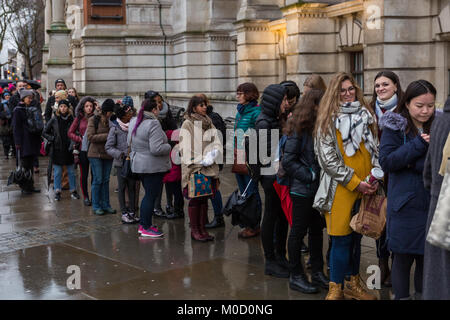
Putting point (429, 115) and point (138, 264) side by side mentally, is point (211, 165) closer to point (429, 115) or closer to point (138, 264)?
point (138, 264)

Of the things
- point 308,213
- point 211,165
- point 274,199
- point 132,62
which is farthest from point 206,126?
point 132,62

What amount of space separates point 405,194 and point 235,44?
16846mm

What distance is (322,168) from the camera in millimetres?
5590

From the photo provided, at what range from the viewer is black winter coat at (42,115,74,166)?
11.3 meters

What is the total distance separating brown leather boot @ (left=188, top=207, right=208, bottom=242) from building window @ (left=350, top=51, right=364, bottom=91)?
706 cm

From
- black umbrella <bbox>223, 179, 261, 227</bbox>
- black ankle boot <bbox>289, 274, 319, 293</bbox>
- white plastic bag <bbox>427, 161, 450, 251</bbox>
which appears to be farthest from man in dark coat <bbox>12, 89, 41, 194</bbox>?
white plastic bag <bbox>427, 161, 450, 251</bbox>

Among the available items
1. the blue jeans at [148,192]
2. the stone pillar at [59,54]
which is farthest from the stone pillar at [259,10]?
the stone pillar at [59,54]

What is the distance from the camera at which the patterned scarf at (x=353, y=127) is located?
5562 millimetres

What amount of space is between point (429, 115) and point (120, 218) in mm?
5753

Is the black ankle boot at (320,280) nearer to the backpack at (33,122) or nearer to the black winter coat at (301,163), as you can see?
the black winter coat at (301,163)

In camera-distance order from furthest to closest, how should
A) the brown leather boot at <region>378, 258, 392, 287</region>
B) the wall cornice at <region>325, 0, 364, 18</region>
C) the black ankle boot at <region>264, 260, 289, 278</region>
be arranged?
the wall cornice at <region>325, 0, 364, 18</region> < the black ankle boot at <region>264, 260, 289, 278</region> < the brown leather boot at <region>378, 258, 392, 287</region>

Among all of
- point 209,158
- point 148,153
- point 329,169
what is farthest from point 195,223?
point 329,169

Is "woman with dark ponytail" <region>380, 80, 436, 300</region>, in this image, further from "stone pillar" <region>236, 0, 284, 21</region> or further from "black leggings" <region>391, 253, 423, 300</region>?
"stone pillar" <region>236, 0, 284, 21</region>
